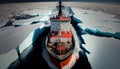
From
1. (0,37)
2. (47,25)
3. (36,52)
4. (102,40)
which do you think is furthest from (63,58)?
(47,25)

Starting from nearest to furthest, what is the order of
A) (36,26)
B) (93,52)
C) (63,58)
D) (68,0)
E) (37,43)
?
(63,58) < (93,52) < (37,43) < (36,26) < (68,0)

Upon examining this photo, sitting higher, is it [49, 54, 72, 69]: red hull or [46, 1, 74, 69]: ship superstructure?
[46, 1, 74, 69]: ship superstructure

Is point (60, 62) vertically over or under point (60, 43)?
under

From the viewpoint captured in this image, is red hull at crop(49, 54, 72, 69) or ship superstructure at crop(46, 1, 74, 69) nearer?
red hull at crop(49, 54, 72, 69)

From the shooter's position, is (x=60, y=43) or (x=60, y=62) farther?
(x=60, y=43)

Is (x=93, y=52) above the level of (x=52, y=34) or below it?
below

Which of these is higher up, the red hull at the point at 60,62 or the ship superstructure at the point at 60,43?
the ship superstructure at the point at 60,43

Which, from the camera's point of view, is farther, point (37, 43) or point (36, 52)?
point (37, 43)

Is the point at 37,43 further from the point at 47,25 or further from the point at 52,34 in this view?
the point at 47,25

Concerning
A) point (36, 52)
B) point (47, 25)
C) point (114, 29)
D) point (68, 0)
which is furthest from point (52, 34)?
point (68, 0)

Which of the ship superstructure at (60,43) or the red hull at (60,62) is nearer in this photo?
the red hull at (60,62)

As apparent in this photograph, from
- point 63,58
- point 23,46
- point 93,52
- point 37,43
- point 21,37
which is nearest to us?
point 63,58
